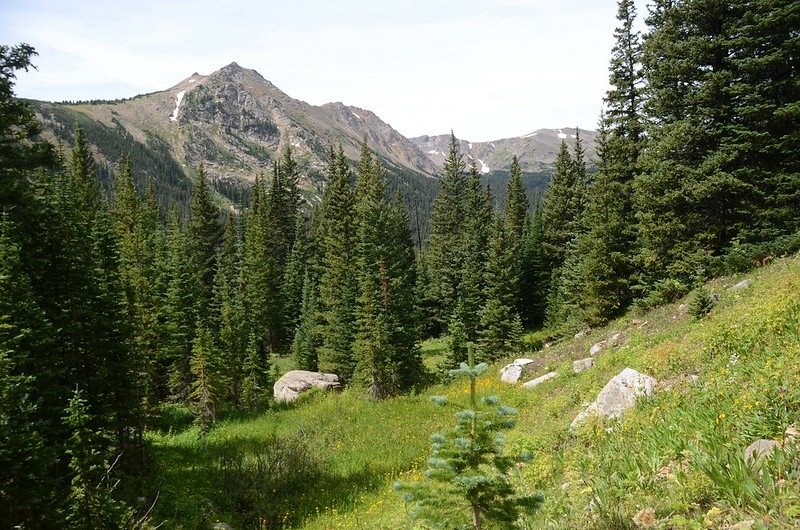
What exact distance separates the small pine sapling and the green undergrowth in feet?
5.34

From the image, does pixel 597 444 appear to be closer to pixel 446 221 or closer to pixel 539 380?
pixel 539 380

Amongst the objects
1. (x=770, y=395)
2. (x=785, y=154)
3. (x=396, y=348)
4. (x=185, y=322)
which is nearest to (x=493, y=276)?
(x=396, y=348)

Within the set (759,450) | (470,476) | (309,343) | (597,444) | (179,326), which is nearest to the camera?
Answer: (470,476)

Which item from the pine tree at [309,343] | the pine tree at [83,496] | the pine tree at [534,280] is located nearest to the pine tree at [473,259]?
the pine tree at [534,280]

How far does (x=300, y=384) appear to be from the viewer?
3023 centimetres

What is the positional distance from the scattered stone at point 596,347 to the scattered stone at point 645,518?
13967 mm

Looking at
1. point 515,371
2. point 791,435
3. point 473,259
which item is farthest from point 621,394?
point 473,259

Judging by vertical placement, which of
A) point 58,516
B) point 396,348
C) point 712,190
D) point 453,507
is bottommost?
point 396,348

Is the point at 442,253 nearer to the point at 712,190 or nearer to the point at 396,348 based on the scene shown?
the point at 396,348

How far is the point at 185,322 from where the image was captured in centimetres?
3309

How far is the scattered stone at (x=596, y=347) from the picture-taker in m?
18.2

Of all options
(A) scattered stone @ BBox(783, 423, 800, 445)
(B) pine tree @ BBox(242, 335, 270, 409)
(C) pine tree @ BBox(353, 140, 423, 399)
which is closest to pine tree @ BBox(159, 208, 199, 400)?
(B) pine tree @ BBox(242, 335, 270, 409)

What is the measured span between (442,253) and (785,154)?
37809 millimetres

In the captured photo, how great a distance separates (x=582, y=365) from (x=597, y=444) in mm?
9495
